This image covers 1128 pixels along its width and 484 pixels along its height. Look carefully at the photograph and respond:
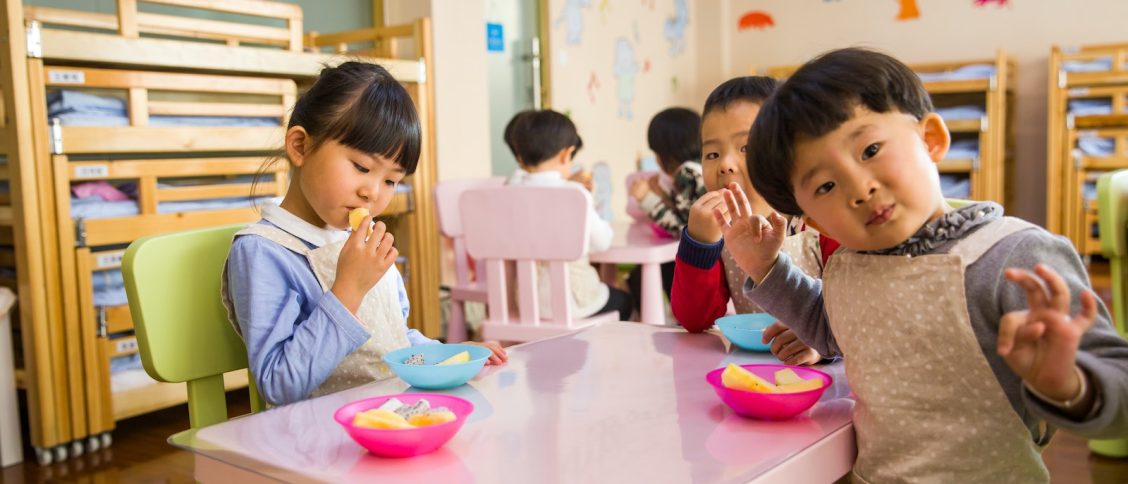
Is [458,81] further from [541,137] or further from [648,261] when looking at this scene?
[648,261]

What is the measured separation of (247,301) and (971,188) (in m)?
5.54

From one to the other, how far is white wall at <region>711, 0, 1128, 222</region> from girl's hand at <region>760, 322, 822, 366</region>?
199 inches

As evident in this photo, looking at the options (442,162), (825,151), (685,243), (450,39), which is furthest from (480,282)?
(825,151)

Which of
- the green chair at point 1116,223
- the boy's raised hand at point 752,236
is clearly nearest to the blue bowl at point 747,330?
the boy's raised hand at point 752,236

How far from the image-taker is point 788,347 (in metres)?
1.12

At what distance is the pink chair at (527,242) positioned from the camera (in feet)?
7.68

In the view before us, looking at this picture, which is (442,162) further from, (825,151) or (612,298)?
(825,151)

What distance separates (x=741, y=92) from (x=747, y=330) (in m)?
0.50

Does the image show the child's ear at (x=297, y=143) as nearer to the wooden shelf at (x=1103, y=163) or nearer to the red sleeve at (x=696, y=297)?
the red sleeve at (x=696, y=297)

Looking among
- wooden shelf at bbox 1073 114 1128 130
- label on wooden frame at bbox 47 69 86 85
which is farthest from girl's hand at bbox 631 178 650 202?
wooden shelf at bbox 1073 114 1128 130

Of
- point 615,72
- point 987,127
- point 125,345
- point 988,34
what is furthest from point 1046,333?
point 988,34

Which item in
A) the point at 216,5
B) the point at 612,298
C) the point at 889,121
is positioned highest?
the point at 216,5

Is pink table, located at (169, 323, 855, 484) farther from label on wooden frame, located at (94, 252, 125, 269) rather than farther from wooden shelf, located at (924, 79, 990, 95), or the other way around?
wooden shelf, located at (924, 79, 990, 95)

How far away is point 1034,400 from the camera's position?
2.48ft
